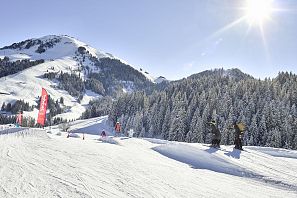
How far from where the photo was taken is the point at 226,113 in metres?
86.1

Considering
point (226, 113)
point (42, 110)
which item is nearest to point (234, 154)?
point (42, 110)

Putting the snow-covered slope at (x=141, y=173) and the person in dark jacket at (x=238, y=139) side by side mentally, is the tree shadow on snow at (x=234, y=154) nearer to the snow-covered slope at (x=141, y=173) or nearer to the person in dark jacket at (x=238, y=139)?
the snow-covered slope at (x=141, y=173)

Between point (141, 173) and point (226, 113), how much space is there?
76.6m

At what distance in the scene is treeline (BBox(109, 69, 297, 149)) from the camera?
72188 millimetres

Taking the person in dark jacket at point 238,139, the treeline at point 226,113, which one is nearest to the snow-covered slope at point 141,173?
the person in dark jacket at point 238,139

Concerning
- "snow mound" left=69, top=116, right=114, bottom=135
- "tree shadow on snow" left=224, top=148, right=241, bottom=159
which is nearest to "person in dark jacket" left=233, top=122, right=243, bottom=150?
"tree shadow on snow" left=224, top=148, right=241, bottom=159

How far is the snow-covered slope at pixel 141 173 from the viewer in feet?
32.1

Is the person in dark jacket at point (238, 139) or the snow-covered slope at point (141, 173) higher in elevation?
the person in dark jacket at point (238, 139)

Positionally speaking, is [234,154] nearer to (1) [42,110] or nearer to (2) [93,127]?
(1) [42,110]

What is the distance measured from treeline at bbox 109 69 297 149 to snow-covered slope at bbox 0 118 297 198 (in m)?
54.5

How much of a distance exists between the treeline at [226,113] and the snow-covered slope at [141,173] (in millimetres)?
54542

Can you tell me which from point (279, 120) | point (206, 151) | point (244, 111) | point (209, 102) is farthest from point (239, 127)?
point (209, 102)

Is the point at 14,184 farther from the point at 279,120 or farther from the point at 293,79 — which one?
the point at 293,79

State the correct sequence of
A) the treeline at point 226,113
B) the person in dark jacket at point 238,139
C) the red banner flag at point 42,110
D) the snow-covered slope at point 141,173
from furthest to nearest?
the treeline at point 226,113 < the red banner flag at point 42,110 < the person in dark jacket at point 238,139 < the snow-covered slope at point 141,173
